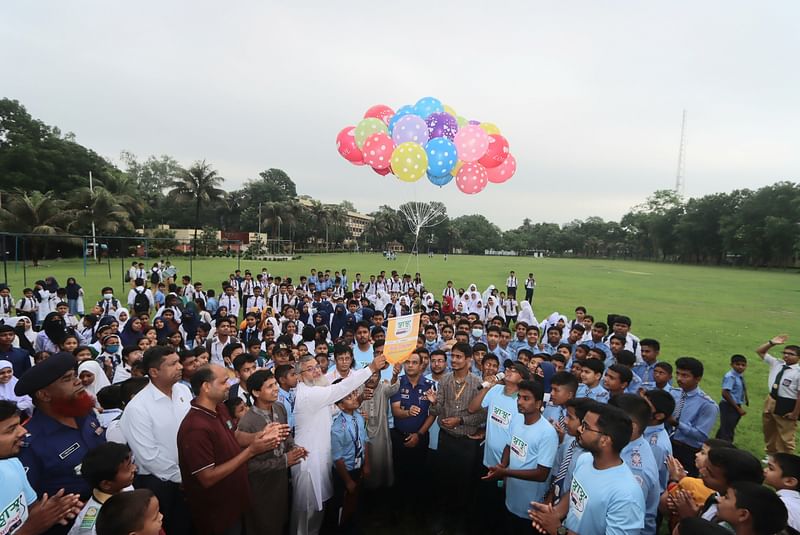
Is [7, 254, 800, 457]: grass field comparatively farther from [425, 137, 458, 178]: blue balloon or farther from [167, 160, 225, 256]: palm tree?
[167, 160, 225, 256]: palm tree

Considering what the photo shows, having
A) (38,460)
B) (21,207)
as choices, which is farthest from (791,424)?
(21,207)

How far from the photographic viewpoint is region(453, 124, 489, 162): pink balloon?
362 inches

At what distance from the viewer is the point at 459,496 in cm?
370

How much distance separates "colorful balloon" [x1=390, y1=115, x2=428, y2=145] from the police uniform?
736cm

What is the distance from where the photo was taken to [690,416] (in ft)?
13.3

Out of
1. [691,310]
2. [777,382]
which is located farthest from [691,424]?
[691,310]

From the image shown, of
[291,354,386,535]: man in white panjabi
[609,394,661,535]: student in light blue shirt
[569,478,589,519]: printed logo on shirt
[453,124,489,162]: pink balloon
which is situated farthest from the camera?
[453,124,489,162]: pink balloon

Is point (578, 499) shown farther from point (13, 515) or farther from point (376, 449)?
point (13, 515)

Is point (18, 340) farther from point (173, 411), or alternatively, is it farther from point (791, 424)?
point (791, 424)

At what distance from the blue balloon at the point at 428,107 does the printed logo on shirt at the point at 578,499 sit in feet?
30.6

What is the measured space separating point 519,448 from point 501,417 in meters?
0.33

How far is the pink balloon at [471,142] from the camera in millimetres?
9195

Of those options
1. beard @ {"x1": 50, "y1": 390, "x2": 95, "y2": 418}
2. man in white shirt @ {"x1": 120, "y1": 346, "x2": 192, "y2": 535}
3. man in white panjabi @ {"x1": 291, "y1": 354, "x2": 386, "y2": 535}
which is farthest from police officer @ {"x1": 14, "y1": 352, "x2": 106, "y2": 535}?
man in white panjabi @ {"x1": 291, "y1": 354, "x2": 386, "y2": 535}

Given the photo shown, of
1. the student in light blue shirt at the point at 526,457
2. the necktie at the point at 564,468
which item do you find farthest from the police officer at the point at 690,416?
the student in light blue shirt at the point at 526,457
